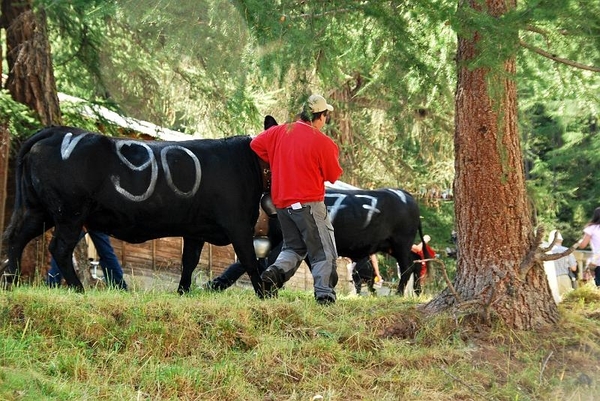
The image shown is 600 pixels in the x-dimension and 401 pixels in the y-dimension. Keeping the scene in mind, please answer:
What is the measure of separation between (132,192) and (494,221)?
3.60 m

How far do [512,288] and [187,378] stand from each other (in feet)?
11.2

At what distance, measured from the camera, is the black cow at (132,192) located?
949cm

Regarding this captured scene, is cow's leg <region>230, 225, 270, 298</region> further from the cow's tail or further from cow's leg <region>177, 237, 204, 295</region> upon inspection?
the cow's tail

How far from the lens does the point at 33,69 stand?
42.4ft

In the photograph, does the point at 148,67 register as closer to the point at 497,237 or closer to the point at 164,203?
the point at 164,203

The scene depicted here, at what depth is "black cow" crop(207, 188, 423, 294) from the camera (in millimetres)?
13070

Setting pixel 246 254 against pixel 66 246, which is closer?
pixel 66 246

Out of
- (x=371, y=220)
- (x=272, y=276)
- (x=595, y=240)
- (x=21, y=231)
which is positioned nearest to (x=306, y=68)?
(x=272, y=276)

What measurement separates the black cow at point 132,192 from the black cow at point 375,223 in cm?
296

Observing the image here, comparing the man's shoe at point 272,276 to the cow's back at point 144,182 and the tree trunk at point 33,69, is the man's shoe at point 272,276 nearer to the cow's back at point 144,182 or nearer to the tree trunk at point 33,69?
the cow's back at point 144,182

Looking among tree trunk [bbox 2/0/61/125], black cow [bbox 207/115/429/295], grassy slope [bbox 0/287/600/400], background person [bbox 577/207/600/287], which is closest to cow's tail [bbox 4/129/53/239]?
grassy slope [bbox 0/287/600/400]

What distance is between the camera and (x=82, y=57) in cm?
1440

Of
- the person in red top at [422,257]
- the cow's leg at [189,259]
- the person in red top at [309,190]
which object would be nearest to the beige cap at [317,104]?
the person in red top at [309,190]

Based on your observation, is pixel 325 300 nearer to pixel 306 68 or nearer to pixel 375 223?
pixel 306 68
